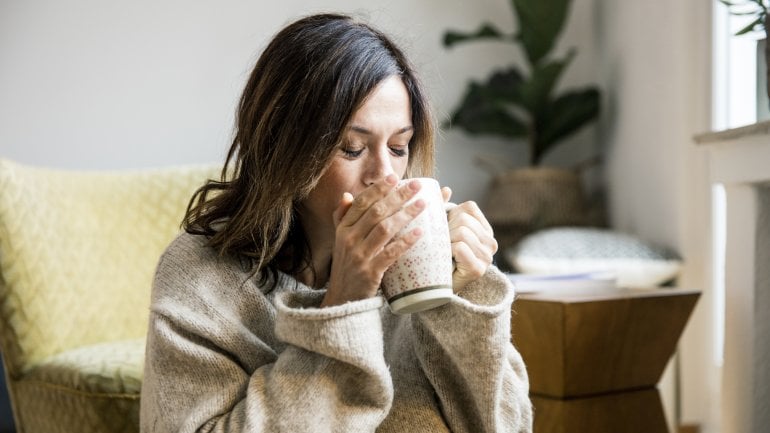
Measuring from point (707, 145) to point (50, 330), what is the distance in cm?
117

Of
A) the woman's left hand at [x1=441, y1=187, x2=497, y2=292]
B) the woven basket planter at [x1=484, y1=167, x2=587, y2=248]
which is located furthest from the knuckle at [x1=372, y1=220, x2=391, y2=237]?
the woven basket planter at [x1=484, y1=167, x2=587, y2=248]

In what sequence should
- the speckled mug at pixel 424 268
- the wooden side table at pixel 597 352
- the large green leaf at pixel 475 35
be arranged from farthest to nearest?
the large green leaf at pixel 475 35 < the wooden side table at pixel 597 352 < the speckled mug at pixel 424 268

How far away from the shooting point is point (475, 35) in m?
2.46

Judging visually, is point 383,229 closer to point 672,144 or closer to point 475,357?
point 475,357

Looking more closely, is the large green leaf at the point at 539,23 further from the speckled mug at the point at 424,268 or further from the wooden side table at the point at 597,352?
the speckled mug at the point at 424,268

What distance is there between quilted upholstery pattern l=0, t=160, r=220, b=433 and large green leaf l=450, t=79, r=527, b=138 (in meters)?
0.88

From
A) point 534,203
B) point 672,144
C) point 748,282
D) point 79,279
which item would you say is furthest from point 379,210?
point 534,203

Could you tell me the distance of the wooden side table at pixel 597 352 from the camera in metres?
1.39

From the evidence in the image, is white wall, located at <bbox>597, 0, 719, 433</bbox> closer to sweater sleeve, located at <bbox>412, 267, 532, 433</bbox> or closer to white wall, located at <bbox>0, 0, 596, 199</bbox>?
white wall, located at <bbox>0, 0, 596, 199</bbox>

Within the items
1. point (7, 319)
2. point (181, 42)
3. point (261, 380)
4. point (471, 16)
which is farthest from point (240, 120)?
point (471, 16)

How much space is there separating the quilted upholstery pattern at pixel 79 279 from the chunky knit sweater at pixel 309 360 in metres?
0.55

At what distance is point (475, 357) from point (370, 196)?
0.22 metres

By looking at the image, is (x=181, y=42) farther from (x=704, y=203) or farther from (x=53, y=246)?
(x=704, y=203)

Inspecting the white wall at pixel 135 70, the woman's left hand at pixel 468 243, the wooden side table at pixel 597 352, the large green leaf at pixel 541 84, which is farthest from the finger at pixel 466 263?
the large green leaf at pixel 541 84
